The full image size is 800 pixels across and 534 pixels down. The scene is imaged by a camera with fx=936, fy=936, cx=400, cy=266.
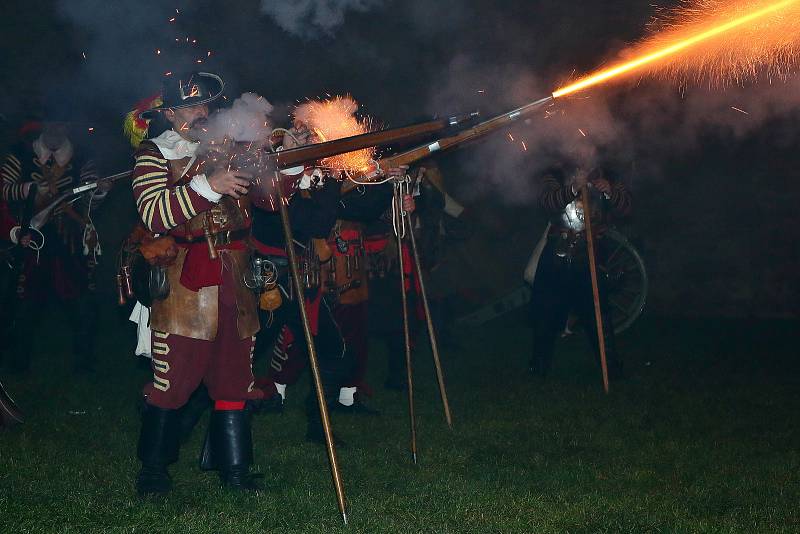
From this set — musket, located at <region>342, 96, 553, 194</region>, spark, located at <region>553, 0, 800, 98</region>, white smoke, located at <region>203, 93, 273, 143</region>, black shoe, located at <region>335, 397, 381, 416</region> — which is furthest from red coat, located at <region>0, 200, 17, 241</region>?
spark, located at <region>553, 0, 800, 98</region>

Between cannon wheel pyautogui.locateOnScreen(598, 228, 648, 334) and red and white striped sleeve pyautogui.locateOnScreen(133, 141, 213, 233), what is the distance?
15.2 ft

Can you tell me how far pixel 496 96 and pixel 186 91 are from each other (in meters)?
7.15

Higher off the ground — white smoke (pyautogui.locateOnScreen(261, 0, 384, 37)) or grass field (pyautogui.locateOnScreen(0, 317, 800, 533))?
white smoke (pyautogui.locateOnScreen(261, 0, 384, 37))

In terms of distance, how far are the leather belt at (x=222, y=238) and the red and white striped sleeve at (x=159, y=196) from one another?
0.14 metres

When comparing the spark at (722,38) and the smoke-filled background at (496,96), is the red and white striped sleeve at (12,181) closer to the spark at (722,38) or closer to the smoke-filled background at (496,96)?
the smoke-filled background at (496,96)

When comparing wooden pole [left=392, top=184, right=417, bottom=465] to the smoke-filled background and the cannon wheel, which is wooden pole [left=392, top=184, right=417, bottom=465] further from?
the smoke-filled background

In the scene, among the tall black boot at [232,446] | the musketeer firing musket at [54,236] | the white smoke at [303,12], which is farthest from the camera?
the musketeer firing musket at [54,236]

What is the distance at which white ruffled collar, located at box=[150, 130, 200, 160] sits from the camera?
461cm

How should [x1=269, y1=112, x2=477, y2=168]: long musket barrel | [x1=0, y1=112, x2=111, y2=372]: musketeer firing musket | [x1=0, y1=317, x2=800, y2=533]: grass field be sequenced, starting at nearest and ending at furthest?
1. [x1=269, y1=112, x2=477, y2=168]: long musket barrel
2. [x1=0, y1=317, x2=800, y2=533]: grass field
3. [x1=0, y1=112, x2=111, y2=372]: musketeer firing musket

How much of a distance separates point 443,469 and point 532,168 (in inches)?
216

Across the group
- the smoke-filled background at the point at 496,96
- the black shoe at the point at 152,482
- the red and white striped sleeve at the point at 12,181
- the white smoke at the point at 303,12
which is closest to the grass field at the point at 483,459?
the black shoe at the point at 152,482

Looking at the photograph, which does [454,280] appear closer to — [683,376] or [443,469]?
[683,376]

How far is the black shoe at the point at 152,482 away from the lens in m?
4.78

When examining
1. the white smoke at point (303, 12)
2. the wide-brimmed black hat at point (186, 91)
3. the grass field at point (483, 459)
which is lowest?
the grass field at point (483, 459)
